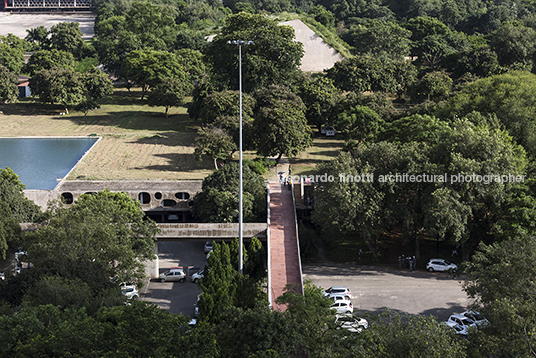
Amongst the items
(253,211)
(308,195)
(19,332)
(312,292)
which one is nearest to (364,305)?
(312,292)

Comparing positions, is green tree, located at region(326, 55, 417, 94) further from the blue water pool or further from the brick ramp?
the blue water pool

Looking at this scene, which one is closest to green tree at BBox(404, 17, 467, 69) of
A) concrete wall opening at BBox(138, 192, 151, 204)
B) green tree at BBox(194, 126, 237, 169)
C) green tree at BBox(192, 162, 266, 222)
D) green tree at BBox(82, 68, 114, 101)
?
green tree at BBox(82, 68, 114, 101)

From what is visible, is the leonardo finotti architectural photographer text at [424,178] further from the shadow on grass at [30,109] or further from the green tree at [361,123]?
the shadow on grass at [30,109]

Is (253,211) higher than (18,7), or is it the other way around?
(18,7)

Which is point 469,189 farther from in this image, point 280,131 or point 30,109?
point 30,109

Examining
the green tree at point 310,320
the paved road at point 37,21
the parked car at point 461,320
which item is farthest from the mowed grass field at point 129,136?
the paved road at point 37,21

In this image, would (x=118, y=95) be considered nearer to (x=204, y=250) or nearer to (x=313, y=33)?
(x=313, y=33)
